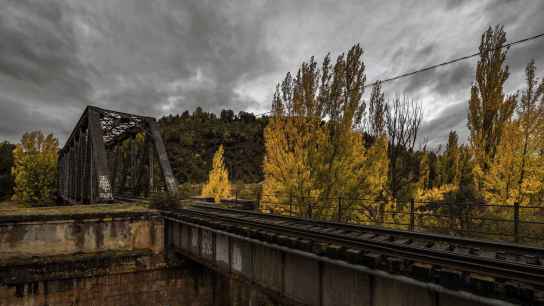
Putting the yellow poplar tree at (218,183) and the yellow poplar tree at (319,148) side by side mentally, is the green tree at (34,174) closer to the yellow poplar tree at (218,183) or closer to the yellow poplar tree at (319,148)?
the yellow poplar tree at (218,183)

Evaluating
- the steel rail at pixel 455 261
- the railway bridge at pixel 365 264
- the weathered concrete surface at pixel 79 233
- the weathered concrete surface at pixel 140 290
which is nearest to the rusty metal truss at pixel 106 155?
the weathered concrete surface at pixel 79 233

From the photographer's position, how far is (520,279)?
3.91 metres

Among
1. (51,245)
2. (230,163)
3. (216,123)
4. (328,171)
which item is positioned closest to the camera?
(51,245)

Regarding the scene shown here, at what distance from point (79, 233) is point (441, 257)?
11780 mm

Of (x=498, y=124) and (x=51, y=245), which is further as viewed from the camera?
(x=498, y=124)

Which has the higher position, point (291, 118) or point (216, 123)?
point (216, 123)

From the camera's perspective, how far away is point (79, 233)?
999 cm

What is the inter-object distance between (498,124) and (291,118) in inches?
524

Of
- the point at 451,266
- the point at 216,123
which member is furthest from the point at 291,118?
the point at 216,123

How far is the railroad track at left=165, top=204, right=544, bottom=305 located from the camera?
143 inches

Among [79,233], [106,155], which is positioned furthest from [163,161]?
[106,155]

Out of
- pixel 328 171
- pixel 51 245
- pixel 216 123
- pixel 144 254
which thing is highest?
pixel 216 123

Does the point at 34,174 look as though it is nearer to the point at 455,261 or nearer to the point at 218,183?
the point at 218,183

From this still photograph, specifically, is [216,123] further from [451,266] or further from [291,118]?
[451,266]
